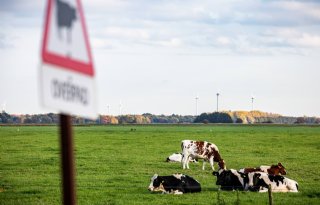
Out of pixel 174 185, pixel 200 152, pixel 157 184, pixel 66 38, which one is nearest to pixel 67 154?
pixel 66 38

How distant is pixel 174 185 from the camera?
20.0 m

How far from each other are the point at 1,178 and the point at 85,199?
7.53 meters

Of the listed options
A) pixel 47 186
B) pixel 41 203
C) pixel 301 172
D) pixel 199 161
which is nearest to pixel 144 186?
pixel 47 186

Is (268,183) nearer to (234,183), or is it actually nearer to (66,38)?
(234,183)

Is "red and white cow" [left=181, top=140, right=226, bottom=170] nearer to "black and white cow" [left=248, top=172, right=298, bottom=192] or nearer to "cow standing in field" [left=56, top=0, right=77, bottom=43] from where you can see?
"black and white cow" [left=248, top=172, right=298, bottom=192]

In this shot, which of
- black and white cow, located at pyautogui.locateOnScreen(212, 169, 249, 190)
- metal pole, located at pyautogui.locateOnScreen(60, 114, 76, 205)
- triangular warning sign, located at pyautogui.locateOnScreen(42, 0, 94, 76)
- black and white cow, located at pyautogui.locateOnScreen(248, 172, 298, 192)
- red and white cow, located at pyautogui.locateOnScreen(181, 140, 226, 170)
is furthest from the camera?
red and white cow, located at pyautogui.locateOnScreen(181, 140, 226, 170)

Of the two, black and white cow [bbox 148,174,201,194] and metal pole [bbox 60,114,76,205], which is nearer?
metal pole [bbox 60,114,76,205]

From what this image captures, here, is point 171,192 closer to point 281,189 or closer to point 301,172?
point 281,189

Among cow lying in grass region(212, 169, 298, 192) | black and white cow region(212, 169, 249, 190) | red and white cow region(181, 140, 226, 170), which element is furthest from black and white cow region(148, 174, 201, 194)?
red and white cow region(181, 140, 226, 170)

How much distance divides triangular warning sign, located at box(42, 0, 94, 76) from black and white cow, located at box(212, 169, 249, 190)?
643 inches

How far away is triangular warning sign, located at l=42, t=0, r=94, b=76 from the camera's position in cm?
409

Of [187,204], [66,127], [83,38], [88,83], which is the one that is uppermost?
[83,38]

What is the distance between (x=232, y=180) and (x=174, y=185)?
6.35 feet

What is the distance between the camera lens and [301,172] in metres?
27.6
